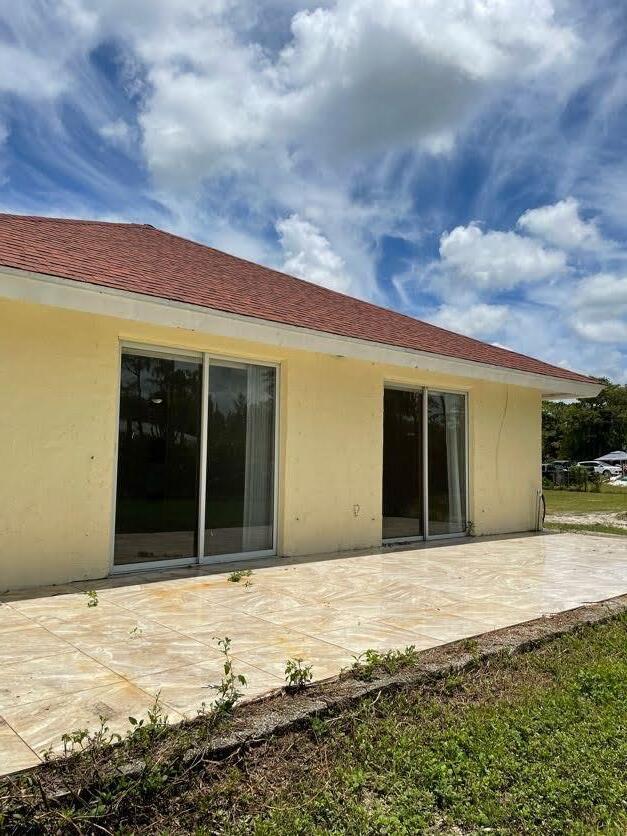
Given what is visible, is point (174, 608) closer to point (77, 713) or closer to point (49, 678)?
point (49, 678)

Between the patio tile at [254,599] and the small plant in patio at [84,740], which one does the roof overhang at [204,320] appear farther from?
the small plant in patio at [84,740]

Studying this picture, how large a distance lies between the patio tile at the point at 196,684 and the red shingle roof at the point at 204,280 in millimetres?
3925

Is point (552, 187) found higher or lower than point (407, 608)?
higher

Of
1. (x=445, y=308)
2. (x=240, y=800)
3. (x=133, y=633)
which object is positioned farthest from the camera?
(x=445, y=308)

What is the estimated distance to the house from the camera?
Answer: 625 centimetres

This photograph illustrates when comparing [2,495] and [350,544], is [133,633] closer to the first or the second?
[2,495]

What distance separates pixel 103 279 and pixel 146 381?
148 centimetres

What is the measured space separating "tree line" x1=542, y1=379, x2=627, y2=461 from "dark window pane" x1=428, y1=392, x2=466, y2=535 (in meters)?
50.9

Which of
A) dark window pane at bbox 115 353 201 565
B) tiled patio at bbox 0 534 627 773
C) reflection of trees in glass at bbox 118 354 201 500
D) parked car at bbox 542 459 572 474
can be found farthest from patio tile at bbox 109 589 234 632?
parked car at bbox 542 459 572 474

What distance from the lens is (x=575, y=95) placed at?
446 inches

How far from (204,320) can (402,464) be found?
4959 mm

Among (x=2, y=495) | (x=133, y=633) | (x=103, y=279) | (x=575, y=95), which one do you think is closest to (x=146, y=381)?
(x=103, y=279)

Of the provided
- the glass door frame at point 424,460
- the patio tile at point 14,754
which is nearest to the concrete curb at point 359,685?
the patio tile at point 14,754

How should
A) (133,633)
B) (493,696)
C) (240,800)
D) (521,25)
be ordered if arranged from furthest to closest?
(521,25) < (133,633) < (493,696) < (240,800)
